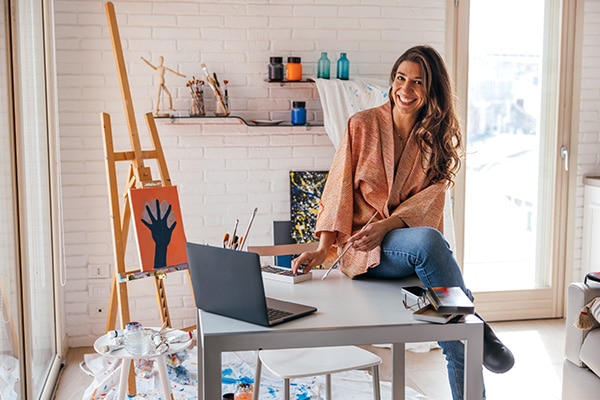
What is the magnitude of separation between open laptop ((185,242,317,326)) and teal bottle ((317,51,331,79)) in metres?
2.53

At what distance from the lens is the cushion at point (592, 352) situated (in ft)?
9.63

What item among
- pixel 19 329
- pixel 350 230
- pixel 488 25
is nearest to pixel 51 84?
pixel 19 329

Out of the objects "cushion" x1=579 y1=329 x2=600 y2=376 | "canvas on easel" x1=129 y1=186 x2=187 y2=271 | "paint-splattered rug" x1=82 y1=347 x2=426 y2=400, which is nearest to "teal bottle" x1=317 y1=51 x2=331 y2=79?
"canvas on easel" x1=129 y1=186 x2=187 y2=271

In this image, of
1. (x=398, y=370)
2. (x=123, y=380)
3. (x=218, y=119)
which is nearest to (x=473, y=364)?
(x=398, y=370)

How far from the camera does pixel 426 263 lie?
6.74ft

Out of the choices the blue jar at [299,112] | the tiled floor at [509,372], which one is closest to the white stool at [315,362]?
the tiled floor at [509,372]

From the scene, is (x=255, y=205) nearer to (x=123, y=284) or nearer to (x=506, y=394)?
(x=123, y=284)

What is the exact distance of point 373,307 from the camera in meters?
1.85

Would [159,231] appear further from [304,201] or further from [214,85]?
[304,201]

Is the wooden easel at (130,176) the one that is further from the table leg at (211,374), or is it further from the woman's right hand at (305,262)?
the table leg at (211,374)

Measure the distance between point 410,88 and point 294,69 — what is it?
1.89 metres

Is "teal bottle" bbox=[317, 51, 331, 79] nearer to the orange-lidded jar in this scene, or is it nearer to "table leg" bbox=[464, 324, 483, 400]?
the orange-lidded jar

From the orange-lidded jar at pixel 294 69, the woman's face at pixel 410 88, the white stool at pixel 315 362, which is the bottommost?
the white stool at pixel 315 362

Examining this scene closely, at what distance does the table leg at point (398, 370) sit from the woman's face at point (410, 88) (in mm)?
773
